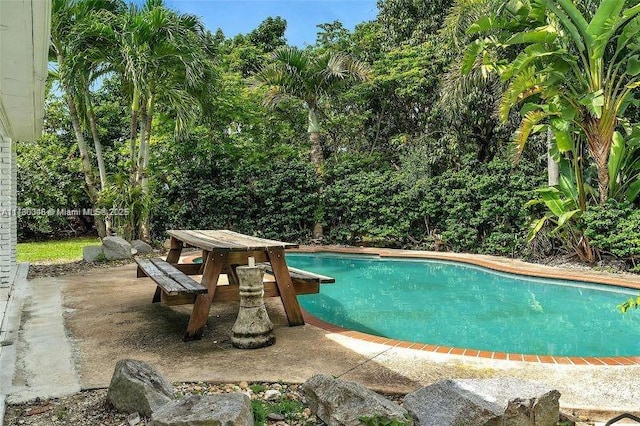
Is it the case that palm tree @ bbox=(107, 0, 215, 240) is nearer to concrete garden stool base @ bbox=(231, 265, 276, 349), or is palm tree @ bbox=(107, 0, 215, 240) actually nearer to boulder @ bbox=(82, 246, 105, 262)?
boulder @ bbox=(82, 246, 105, 262)

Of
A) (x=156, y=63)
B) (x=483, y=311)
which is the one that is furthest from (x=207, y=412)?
(x=156, y=63)

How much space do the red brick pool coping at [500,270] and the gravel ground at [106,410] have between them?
1132 mm

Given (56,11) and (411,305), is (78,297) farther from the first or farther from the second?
(56,11)

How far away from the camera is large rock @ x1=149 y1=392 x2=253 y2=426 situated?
6.72 ft

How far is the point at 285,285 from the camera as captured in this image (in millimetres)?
4484

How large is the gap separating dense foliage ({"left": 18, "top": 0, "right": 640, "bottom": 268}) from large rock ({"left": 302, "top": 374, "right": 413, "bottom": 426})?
6.97 metres

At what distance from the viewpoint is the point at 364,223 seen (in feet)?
42.3

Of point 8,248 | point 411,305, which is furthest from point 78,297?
point 411,305

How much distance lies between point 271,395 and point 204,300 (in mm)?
1452

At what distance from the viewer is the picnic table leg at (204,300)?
13.4 ft

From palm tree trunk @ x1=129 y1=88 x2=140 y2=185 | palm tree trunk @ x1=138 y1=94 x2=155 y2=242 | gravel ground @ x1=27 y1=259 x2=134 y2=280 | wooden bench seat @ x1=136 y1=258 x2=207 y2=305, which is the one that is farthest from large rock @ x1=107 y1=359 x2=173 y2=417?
palm tree trunk @ x1=129 y1=88 x2=140 y2=185

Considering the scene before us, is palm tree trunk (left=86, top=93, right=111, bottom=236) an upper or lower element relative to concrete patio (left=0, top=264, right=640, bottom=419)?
upper

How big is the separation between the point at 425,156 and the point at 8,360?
1095 centimetres

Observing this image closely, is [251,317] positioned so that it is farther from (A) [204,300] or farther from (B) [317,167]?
(B) [317,167]
